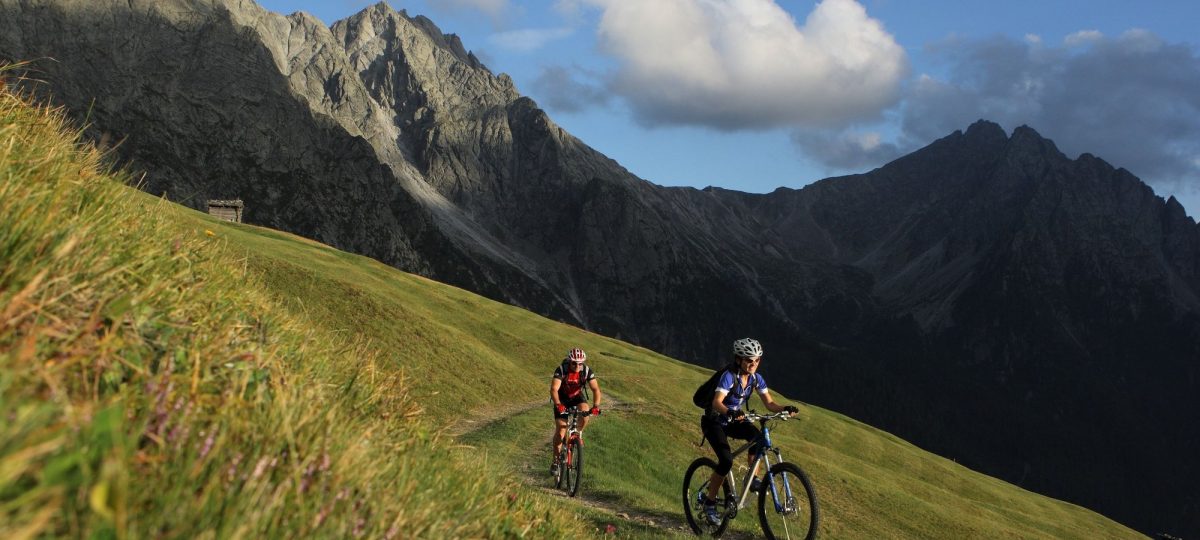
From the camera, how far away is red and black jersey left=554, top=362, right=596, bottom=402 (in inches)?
797

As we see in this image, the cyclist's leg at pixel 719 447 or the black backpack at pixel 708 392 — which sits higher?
the black backpack at pixel 708 392

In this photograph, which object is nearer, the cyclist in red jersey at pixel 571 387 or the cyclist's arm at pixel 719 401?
the cyclist's arm at pixel 719 401

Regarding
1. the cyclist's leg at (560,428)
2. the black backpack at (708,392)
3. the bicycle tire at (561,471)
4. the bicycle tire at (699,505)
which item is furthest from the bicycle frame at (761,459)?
the bicycle tire at (561,471)

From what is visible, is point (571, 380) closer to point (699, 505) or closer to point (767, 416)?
point (699, 505)

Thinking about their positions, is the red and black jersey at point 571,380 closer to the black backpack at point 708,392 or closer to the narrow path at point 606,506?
the narrow path at point 606,506

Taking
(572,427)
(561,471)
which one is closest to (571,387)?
(572,427)

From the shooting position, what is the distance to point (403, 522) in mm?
4234

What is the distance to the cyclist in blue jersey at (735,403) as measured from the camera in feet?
48.3

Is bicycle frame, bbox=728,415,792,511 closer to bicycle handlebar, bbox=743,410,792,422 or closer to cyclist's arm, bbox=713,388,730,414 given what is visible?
bicycle handlebar, bbox=743,410,792,422

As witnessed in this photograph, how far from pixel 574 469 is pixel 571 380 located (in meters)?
2.59

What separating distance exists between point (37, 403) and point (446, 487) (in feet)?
10.7

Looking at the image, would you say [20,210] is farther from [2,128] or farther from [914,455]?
[914,455]

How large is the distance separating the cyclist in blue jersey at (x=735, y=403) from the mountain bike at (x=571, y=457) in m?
5.88

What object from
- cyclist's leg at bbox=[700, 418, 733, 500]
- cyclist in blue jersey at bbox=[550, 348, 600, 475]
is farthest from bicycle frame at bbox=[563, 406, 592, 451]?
cyclist's leg at bbox=[700, 418, 733, 500]
